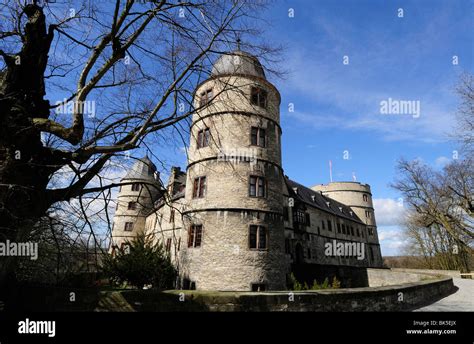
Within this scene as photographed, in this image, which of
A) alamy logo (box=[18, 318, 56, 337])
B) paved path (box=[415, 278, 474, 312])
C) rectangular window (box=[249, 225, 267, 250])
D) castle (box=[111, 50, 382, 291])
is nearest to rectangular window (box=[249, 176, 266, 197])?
castle (box=[111, 50, 382, 291])

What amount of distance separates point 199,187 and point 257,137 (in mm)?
4499

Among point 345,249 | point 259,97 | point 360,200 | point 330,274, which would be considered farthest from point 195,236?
point 360,200

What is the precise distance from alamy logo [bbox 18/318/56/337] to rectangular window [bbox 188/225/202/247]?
9.10m

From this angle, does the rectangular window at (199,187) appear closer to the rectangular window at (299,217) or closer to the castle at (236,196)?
the castle at (236,196)

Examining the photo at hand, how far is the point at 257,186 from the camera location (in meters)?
14.9

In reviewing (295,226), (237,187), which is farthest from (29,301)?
(295,226)

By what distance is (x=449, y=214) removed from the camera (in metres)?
26.7

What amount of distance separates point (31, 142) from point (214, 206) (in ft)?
31.2

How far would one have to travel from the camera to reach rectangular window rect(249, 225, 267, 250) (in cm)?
1383

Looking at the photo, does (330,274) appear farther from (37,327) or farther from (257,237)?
(37,327)

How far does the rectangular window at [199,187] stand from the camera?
15273 millimetres

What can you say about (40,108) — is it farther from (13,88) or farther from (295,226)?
(295,226)

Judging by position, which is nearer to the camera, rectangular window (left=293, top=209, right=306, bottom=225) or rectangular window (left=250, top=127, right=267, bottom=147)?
rectangular window (left=250, top=127, right=267, bottom=147)
